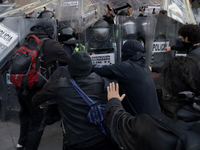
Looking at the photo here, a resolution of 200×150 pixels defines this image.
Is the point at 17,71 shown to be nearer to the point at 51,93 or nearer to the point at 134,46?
the point at 51,93

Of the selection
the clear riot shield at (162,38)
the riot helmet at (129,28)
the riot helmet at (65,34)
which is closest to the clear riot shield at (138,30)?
the riot helmet at (129,28)

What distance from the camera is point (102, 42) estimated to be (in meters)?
3.80

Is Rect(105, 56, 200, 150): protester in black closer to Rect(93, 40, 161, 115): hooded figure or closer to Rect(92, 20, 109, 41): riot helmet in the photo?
Rect(93, 40, 161, 115): hooded figure

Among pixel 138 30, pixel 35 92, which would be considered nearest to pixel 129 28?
pixel 138 30

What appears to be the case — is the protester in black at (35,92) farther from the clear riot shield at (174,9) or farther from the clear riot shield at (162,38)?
the clear riot shield at (162,38)

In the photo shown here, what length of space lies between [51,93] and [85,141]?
572 millimetres

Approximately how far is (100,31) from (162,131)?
2.83 metres

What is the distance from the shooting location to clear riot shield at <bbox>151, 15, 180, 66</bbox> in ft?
14.0

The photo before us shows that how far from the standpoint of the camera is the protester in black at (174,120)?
40.9 inches

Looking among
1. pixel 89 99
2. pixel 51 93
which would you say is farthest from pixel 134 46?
pixel 51 93

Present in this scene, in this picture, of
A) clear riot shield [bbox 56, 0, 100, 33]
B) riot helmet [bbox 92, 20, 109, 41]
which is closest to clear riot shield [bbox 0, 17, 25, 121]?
clear riot shield [bbox 56, 0, 100, 33]

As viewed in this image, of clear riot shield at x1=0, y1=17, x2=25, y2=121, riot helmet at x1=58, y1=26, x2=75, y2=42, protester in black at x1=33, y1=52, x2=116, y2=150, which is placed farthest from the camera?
riot helmet at x1=58, y1=26, x2=75, y2=42

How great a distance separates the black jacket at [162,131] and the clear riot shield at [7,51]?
2.67 m

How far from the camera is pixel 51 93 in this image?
1.99 m
